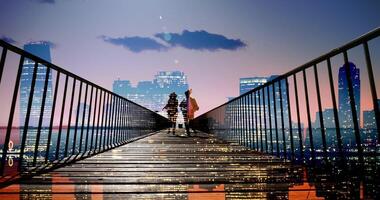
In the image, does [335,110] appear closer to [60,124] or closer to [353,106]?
[353,106]

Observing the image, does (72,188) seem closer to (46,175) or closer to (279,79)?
(46,175)

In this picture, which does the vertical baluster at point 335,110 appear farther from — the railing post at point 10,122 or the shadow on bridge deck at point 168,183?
the railing post at point 10,122

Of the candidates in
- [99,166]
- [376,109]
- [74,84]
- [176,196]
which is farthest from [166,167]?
[376,109]

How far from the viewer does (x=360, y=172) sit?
2.13 meters

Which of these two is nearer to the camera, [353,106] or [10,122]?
[353,106]

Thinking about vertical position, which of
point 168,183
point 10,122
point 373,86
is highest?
point 373,86

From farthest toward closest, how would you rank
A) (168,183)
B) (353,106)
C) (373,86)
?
1. (168,183)
2. (353,106)
3. (373,86)

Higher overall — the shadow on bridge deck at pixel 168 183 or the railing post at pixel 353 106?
the railing post at pixel 353 106

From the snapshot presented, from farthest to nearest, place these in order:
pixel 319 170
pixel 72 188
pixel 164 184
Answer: pixel 319 170, pixel 164 184, pixel 72 188

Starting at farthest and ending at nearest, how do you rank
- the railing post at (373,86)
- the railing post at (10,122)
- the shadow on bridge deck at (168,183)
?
the railing post at (10,122), the shadow on bridge deck at (168,183), the railing post at (373,86)

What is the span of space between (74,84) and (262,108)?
322cm

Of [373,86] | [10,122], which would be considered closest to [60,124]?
[10,122]

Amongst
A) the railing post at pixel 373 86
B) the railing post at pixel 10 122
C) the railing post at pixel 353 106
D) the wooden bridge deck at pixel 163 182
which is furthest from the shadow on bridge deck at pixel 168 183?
the railing post at pixel 373 86

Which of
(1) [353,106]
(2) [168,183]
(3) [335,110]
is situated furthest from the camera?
(3) [335,110]
